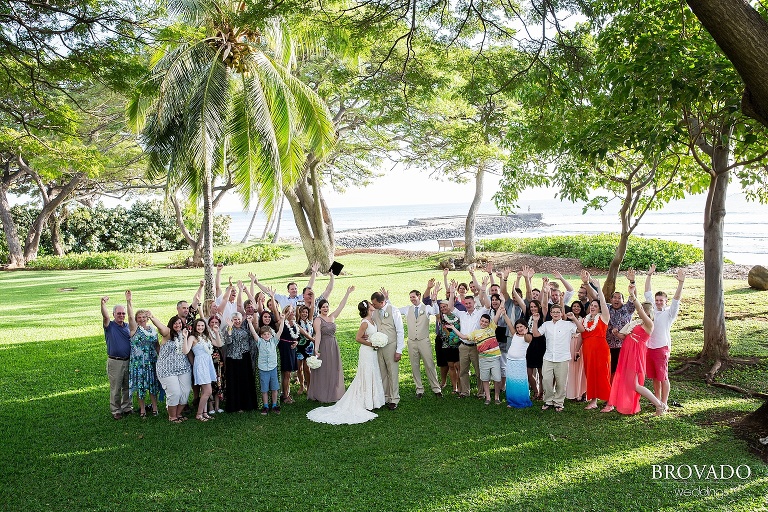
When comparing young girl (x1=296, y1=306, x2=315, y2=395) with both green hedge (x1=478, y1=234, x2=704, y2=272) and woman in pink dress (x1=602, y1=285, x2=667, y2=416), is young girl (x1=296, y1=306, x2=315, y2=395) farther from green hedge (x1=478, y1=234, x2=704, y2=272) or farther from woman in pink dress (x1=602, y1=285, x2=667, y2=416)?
green hedge (x1=478, y1=234, x2=704, y2=272)

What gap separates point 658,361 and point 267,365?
17.4 feet

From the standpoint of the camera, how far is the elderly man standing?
26.6 feet

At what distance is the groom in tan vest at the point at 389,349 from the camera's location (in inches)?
332

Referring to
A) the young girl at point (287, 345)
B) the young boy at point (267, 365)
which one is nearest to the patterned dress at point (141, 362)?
the young boy at point (267, 365)

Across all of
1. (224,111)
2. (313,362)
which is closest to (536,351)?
(313,362)

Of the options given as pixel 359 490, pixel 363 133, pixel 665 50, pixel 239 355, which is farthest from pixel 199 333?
pixel 363 133

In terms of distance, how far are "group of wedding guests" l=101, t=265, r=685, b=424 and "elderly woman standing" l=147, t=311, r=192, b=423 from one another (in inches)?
0.5

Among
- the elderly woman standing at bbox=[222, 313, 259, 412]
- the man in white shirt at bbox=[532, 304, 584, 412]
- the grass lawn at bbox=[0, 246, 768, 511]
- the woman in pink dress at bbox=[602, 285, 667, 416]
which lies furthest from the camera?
the elderly woman standing at bbox=[222, 313, 259, 412]

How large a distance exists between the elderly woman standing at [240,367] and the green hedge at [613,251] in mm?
17872

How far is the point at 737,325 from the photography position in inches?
510

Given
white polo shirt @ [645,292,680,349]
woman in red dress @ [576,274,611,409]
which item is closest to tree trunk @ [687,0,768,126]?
white polo shirt @ [645,292,680,349]

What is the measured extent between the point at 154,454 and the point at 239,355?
5.81ft

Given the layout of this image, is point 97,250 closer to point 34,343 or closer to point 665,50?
point 34,343

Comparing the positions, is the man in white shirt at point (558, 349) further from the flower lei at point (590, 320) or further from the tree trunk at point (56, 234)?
the tree trunk at point (56, 234)
